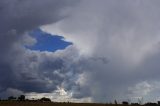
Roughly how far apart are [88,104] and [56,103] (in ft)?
31.0

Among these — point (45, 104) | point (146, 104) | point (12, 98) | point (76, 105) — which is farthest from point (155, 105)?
point (12, 98)

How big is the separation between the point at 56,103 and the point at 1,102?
583 inches

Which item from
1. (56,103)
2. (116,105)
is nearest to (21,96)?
(56,103)

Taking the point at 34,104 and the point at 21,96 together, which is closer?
the point at 34,104

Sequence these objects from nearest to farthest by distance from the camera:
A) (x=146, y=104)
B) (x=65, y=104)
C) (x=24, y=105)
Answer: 1. (x=24, y=105)
2. (x=65, y=104)
3. (x=146, y=104)

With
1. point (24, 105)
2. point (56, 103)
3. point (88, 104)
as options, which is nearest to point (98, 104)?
point (88, 104)

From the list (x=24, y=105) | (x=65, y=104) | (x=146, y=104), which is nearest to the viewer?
(x=24, y=105)

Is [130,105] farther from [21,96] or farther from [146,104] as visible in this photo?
[21,96]

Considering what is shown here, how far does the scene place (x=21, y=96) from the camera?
127 metres

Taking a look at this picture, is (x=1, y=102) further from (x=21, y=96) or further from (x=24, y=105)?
(x=21, y=96)

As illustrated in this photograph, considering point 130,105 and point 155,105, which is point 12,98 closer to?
point 130,105

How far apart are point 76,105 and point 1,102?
20.1 meters

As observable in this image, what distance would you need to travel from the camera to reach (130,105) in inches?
4562

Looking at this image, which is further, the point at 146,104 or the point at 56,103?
the point at 146,104
